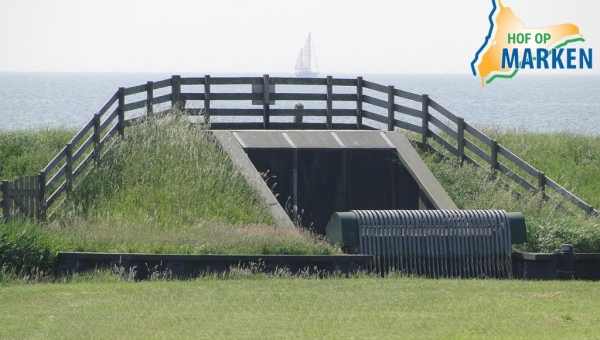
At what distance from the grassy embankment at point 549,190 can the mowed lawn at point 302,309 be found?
9.81 ft

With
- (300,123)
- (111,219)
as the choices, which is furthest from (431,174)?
(111,219)

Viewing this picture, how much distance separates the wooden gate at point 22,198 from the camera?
630 inches

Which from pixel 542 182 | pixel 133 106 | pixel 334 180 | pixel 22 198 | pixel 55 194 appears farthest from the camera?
pixel 334 180

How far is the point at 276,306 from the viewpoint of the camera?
11.1 m

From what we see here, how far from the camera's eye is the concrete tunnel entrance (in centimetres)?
2073

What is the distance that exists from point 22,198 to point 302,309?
24.2 feet

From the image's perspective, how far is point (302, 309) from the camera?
11.0 metres

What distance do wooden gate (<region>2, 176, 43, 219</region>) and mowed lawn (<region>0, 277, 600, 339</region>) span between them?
3669mm

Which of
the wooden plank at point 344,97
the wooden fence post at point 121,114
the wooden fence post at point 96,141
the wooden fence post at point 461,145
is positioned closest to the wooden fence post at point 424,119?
the wooden fence post at point 461,145

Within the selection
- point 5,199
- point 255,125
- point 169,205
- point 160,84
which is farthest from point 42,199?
point 255,125

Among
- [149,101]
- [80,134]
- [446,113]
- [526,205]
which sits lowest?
[526,205]

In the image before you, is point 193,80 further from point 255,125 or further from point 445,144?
point 445,144

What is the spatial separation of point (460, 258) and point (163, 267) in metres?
4.88

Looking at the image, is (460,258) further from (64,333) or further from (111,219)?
(64,333)
